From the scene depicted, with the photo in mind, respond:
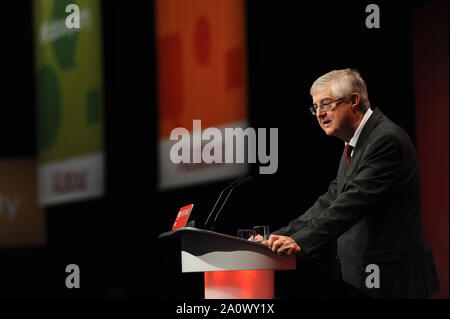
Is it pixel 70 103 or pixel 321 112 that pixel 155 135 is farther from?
pixel 321 112

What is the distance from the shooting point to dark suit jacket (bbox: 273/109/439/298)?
233 cm

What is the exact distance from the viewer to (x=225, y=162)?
389 centimetres

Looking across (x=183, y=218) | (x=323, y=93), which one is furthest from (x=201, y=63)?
(x=183, y=218)

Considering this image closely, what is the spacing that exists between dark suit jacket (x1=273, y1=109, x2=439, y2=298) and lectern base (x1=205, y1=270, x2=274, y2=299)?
8.0 inches

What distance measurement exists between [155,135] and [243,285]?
242 cm

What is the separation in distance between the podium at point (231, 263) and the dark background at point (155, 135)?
131 centimetres

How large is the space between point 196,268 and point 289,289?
1.42 m

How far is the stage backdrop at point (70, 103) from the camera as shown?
15.5 ft

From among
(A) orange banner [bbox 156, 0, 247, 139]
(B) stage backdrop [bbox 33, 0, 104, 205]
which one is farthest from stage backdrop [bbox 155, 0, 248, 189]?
(B) stage backdrop [bbox 33, 0, 104, 205]

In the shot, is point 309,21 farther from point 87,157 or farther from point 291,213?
point 87,157

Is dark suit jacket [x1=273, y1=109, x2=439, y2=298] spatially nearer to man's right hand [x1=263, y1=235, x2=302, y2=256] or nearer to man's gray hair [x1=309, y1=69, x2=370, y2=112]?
man's right hand [x1=263, y1=235, x2=302, y2=256]

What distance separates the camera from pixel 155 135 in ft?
14.8

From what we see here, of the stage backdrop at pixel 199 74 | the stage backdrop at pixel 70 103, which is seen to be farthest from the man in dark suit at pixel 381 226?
the stage backdrop at pixel 70 103
